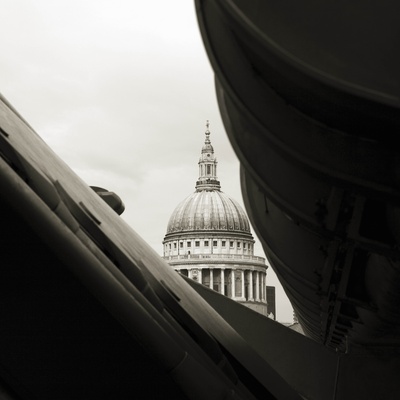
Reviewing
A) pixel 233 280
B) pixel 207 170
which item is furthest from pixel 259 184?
pixel 207 170

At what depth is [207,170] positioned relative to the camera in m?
138

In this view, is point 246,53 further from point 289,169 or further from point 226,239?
point 226,239

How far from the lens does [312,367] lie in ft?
38.4

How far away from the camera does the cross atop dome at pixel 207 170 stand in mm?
134875

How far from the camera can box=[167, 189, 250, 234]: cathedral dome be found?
126 meters

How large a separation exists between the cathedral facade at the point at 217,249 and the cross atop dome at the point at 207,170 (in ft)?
9.51

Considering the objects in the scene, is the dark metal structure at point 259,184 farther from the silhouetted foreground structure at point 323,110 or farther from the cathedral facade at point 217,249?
the cathedral facade at point 217,249

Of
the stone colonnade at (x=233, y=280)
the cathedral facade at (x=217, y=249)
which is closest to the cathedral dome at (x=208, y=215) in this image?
the cathedral facade at (x=217, y=249)

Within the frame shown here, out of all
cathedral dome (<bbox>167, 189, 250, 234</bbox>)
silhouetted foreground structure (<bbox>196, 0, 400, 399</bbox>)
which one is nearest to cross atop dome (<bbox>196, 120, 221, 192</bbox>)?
cathedral dome (<bbox>167, 189, 250, 234</bbox>)

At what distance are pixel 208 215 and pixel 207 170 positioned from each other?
11.8m

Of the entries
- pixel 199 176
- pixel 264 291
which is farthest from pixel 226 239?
pixel 199 176

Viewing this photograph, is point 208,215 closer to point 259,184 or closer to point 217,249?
point 217,249

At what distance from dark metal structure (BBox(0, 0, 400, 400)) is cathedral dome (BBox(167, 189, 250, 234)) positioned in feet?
392

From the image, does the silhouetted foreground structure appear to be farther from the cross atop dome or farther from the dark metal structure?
the cross atop dome
